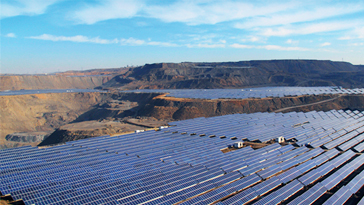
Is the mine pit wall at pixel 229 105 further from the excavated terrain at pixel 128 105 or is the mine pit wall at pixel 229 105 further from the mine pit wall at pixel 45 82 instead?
the mine pit wall at pixel 45 82

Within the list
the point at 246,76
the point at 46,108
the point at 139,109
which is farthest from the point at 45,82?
the point at 246,76

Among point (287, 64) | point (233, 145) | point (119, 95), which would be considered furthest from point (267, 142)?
point (287, 64)

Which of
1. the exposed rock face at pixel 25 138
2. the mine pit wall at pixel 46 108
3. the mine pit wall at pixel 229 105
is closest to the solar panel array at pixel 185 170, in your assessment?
the mine pit wall at pixel 229 105

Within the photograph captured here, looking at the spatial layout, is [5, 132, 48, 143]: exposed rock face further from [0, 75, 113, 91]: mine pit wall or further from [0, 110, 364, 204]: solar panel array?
[0, 75, 113, 91]: mine pit wall

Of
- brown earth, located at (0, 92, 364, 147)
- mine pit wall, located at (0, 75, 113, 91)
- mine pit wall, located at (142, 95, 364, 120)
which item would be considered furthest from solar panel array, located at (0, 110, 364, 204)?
mine pit wall, located at (0, 75, 113, 91)

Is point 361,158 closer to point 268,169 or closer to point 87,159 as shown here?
point 268,169

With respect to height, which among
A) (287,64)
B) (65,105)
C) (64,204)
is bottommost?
(65,105)
